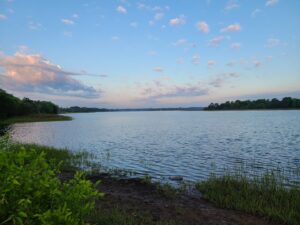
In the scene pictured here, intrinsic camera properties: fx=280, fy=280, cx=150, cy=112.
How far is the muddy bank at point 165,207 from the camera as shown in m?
8.66

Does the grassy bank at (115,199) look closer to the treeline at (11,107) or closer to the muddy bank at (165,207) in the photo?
the muddy bank at (165,207)

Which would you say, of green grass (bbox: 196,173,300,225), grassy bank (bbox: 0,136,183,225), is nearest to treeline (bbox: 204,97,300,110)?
green grass (bbox: 196,173,300,225)

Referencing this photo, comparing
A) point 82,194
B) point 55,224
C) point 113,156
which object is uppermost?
point 82,194

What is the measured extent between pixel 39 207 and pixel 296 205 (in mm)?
9598

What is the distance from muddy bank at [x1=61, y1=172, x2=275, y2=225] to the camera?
341 inches

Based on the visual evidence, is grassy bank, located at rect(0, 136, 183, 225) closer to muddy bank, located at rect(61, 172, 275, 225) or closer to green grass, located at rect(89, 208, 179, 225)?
green grass, located at rect(89, 208, 179, 225)

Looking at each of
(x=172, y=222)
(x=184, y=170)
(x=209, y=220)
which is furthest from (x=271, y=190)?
(x=184, y=170)

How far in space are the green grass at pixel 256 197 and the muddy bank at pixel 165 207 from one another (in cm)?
43

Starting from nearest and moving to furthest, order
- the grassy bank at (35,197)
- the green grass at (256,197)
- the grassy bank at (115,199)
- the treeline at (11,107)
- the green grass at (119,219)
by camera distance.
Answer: the grassy bank at (35,197) < the grassy bank at (115,199) < the green grass at (119,219) < the green grass at (256,197) < the treeline at (11,107)

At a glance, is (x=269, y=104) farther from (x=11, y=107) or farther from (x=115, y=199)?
(x=115, y=199)

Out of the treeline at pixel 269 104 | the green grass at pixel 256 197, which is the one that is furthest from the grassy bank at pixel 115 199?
the treeline at pixel 269 104

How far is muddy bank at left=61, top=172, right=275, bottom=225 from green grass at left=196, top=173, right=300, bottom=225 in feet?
1.40

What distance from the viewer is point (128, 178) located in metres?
15.5

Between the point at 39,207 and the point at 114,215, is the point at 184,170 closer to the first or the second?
the point at 114,215
